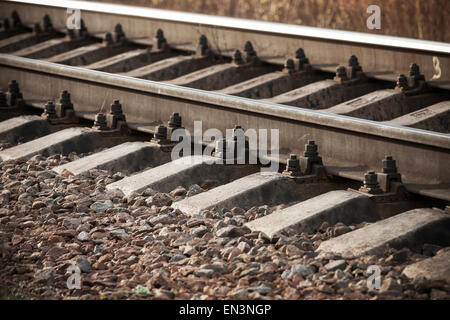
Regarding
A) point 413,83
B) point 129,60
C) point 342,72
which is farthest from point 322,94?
point 129,60

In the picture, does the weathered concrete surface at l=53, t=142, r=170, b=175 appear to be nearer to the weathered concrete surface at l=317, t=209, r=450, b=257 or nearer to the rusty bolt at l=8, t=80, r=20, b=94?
the rusty bolt at l=8, t=80, r=20, b=94

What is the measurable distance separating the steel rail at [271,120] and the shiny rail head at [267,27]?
158 centimetres

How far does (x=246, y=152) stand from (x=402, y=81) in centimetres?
162

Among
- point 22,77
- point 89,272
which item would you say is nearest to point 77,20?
point 22,77

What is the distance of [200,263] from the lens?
223 inches

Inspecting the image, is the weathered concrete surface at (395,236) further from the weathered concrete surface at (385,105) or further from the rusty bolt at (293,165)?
the weathered concrete surface at (385,105)

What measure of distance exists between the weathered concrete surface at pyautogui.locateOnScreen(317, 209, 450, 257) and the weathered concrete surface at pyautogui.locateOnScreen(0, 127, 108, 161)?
295 cm

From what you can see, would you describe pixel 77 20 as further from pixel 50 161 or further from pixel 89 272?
pixel 89 272

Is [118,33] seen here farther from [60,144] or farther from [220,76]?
[60,144]

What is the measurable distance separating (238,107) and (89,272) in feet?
7.97

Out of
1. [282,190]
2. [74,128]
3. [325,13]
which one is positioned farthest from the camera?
[325,13]

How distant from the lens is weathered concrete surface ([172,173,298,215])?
21.5ft

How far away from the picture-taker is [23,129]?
8711 mm

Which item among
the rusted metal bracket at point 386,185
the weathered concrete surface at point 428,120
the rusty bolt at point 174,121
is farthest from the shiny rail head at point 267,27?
the rusted metal bracket at point 386,185
